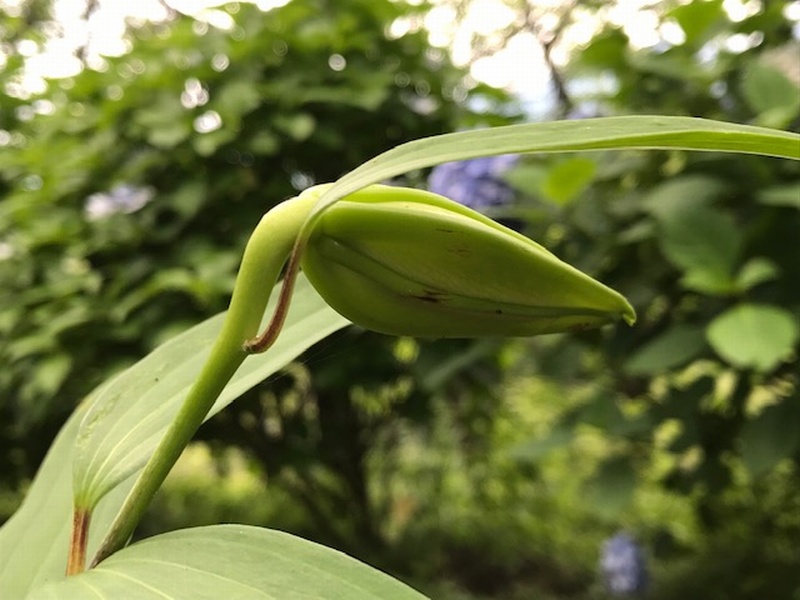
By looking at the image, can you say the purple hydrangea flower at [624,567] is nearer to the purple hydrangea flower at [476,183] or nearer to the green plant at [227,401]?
the purple hydrangea flower at [476,183]

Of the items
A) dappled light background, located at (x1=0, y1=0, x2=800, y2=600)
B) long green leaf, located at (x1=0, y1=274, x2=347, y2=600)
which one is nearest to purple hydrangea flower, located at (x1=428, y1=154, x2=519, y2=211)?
dappled light background, located at (x1=0, y1=0, x2=800, y2=600)

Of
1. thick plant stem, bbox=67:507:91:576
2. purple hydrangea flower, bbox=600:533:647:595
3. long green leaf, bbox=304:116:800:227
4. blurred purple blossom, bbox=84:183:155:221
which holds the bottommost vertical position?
purple hydrangea flower, bbox=600:533:647:595

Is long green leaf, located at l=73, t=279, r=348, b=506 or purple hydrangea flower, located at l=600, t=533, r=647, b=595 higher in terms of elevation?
long green leaf, located at l=73, t=279, r=348, b=506

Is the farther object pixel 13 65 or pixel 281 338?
pixel 13 65

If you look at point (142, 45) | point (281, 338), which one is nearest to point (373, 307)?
point (281, 338)

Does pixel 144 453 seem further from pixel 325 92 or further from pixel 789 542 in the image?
pixel 789 542

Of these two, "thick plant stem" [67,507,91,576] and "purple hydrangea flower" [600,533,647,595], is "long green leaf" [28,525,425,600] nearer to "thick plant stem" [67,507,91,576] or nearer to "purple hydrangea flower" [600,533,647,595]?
"thick plant stem" [67,507,91,576]

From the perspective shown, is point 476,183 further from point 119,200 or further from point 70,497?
point 70,497
